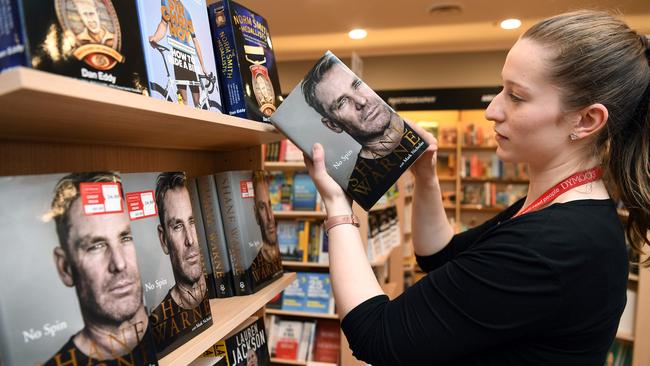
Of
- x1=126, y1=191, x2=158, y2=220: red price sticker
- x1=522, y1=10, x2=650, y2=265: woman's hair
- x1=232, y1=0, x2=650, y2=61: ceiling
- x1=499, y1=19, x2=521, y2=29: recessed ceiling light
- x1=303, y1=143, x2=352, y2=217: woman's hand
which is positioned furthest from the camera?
x1=499, y1=19, x2=521, y2=29: recessed ceiling light

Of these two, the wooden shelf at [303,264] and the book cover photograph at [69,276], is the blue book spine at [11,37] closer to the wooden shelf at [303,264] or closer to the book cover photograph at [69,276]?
the book cover photograph at [69,276]

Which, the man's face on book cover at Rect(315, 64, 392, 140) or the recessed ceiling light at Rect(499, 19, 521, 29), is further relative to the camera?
the recessed ceiling light at Rect(499, 19, 521, 29)

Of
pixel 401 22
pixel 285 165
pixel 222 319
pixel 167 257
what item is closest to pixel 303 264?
pixel 285 165

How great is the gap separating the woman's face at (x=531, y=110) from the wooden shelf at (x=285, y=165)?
2769 mm

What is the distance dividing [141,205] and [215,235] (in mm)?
322

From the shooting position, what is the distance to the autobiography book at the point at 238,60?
3.51ft

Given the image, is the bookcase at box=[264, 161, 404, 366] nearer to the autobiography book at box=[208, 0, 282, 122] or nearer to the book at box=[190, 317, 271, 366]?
the book at box=[190, 317, 271, 366]

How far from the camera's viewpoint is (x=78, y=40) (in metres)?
0.65

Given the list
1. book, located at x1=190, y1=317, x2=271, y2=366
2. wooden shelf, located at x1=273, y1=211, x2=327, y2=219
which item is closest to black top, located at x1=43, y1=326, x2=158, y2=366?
book, located at x1=190, y1=317, x2=271, y2=366

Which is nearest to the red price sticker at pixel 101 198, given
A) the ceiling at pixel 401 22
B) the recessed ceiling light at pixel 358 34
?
the ceiling at pixel 401 22

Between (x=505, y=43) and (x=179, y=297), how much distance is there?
625cm

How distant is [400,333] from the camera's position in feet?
2.89

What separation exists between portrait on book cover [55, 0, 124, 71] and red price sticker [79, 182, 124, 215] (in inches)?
7.4

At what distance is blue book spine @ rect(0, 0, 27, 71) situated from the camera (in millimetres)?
576
